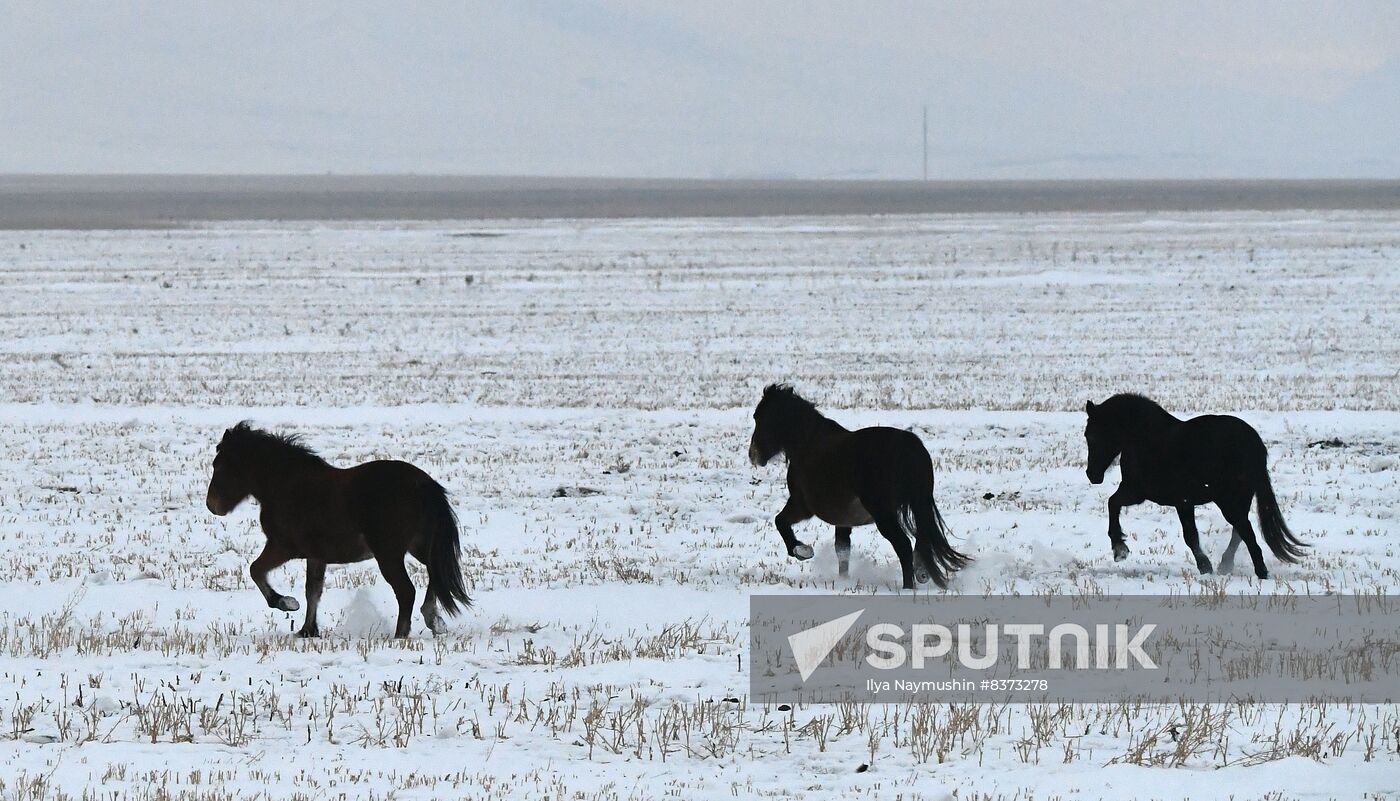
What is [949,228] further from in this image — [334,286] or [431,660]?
[431,660]

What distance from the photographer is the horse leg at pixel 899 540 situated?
9.35 meters

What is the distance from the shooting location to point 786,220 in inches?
3187

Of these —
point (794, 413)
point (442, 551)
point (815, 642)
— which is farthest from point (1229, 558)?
point (442, 551)

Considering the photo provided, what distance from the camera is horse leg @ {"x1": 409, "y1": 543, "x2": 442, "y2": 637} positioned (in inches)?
326

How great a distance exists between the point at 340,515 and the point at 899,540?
3329 millimetres

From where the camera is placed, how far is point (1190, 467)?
31.7 ft

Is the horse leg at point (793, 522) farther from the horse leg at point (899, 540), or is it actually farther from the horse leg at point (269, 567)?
the horse leg at point (269, 567)

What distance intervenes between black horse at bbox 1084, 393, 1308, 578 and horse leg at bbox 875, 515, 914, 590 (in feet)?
5.12

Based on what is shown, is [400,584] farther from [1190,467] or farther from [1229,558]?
[1229,558]

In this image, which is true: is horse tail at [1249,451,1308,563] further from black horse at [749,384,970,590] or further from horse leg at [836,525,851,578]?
horse leg at [836,525,851,578]

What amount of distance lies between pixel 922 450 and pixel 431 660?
3371 mm

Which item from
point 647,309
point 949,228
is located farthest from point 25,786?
point 949,228

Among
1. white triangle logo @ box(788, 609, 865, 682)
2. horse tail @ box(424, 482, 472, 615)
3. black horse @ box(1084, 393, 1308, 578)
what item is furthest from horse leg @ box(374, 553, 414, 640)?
black horse @ box(1084, 393, 1308, 578)

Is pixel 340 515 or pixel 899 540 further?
pixel 899 540
